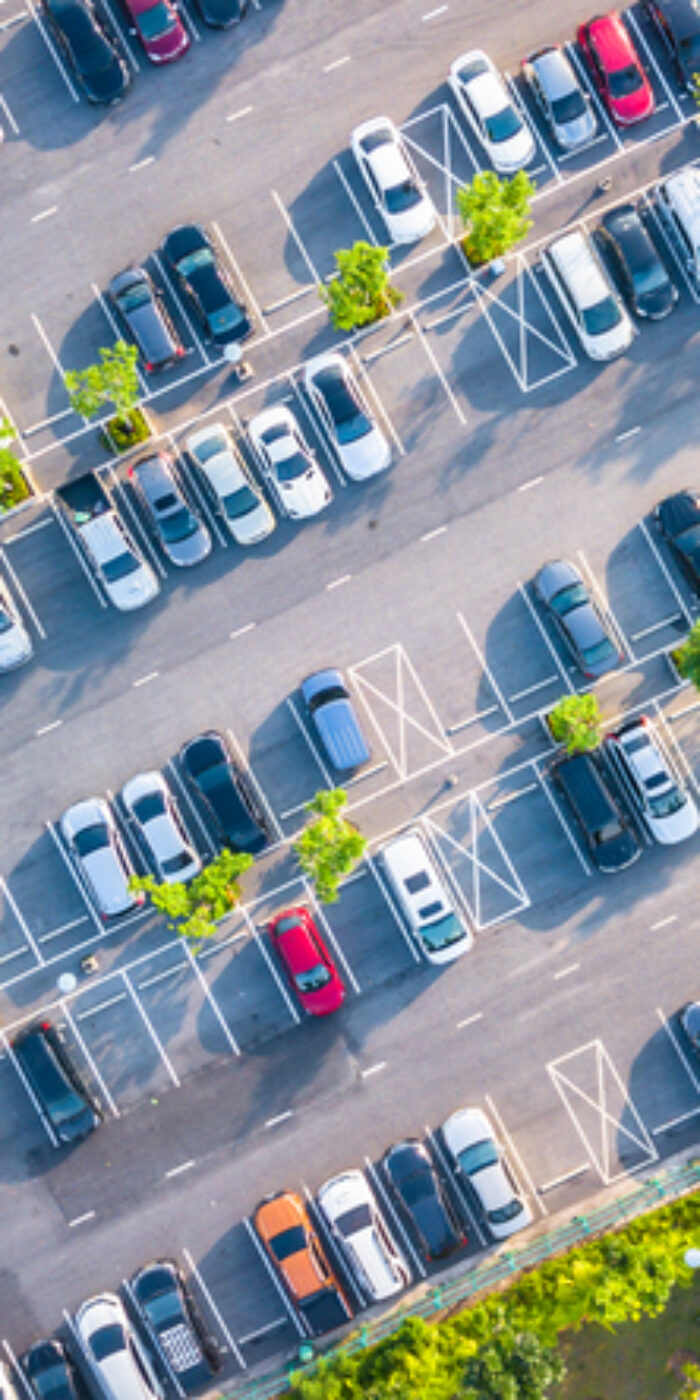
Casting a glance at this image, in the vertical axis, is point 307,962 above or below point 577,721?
below

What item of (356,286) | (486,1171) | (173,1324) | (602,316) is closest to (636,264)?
(602,316)

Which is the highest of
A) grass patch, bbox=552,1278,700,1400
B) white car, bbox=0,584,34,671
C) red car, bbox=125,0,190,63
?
red car, bbox=125,0,190,63

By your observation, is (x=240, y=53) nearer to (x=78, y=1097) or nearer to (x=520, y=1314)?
(x=78, y=1097)

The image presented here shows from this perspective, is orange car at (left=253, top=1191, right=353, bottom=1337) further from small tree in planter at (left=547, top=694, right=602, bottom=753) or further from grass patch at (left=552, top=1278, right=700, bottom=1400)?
small tree in planter at (left=547, top=694, right=602, bottom=753)

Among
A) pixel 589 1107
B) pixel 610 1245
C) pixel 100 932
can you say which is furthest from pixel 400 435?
pixel 610 1245

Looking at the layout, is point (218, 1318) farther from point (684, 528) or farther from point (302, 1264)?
point (684, 528)

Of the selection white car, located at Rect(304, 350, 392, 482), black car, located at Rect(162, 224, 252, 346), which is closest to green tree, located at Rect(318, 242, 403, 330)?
white car, located at Rect(304, 350, 392, 482)
